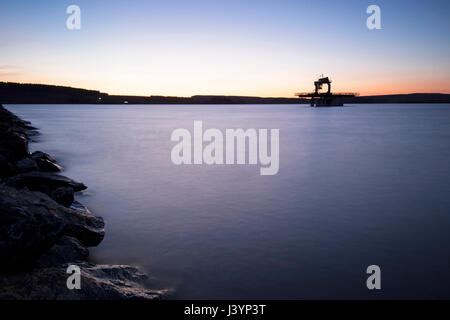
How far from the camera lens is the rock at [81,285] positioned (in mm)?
3762

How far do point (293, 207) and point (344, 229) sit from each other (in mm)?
1972

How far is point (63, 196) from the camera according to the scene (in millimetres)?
7652

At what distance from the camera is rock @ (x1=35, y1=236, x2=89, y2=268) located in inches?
181

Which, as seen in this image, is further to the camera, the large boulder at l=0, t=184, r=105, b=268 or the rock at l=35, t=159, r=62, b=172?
the rock at l=35, t=159, r=62, b=172

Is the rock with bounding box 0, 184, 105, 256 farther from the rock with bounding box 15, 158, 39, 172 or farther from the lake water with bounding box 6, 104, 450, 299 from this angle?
the rock with bounding box 15, 158, 39, 172

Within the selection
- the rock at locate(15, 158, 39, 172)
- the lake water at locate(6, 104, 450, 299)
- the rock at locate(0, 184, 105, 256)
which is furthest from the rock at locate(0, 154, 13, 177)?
the rock at locate(0, 184, 105, 256)

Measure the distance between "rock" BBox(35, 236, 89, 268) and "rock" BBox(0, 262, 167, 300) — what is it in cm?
22

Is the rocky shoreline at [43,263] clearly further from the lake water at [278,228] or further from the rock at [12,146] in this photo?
the rock at [12,146]

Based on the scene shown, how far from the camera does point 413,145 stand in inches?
929

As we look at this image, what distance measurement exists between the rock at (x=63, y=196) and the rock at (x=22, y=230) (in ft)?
10.4

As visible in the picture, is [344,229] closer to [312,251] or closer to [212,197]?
[312,251]

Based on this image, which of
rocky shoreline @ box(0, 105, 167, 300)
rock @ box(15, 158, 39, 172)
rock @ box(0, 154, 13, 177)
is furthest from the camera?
rock @ box(15, 158, 39, 172)
